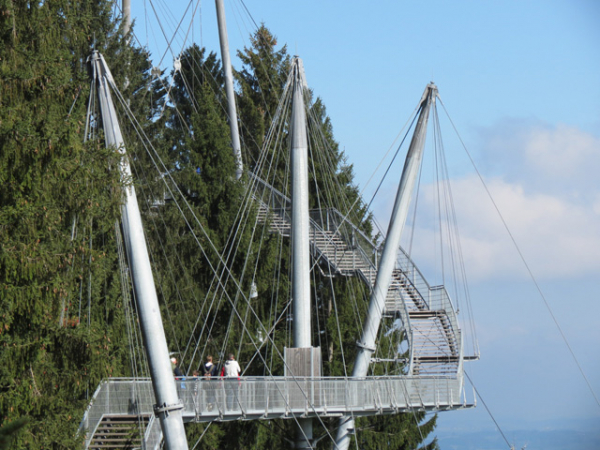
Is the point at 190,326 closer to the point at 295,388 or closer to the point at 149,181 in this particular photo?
the point at 149,181

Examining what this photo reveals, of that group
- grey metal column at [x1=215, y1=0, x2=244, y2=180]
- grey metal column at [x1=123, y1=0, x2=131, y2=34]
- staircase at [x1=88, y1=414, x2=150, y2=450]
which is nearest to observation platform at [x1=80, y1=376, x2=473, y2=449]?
staircase at [x1=88, y1=414, x2=150, y2=450]

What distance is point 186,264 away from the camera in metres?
30.0

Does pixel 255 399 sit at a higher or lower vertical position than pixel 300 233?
lower

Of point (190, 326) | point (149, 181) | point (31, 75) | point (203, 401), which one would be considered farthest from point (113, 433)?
point (149, 181)

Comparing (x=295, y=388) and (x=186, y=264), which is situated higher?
(x=186, y=264)

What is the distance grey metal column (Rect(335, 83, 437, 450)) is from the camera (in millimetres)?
24625

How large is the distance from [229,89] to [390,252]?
38.2 feet

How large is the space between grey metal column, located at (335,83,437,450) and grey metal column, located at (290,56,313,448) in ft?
7.86

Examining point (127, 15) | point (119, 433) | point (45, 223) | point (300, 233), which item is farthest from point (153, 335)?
point (127, 15)

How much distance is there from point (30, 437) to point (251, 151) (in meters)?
28.5

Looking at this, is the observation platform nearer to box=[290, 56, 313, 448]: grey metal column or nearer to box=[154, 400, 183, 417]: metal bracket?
box=[290, 56, 313, 448]: grey metal column

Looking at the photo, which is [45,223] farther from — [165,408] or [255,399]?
[255,399]

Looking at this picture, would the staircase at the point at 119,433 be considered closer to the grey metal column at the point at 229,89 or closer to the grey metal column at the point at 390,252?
the grey metal column at the point at 390,252

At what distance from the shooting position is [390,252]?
82.5 ft
